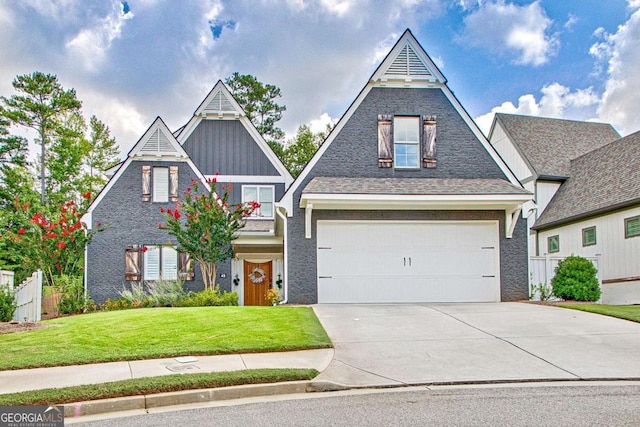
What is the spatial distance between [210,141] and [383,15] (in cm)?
900

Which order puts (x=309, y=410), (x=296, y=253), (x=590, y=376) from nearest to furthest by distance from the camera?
(x=309, y=410) < (x=590, y=376) < (x=296, y=253)

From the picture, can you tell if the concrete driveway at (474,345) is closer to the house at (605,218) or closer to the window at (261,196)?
the house at (605,218)

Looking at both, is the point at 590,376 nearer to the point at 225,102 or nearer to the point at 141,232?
the point at 141,232

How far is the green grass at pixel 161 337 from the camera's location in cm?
890

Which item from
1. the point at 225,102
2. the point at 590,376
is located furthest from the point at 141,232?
the point at 590,376

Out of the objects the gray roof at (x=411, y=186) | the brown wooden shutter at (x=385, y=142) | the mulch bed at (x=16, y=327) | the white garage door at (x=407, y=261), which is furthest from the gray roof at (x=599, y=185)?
the mulch bed at (x=16, y=327)

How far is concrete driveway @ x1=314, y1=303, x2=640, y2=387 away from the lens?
799cm

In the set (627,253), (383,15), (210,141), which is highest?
(383,15)

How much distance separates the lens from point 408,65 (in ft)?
56.0

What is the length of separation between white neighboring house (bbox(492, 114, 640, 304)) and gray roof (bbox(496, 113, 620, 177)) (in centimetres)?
9

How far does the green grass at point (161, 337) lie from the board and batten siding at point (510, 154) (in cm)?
1693

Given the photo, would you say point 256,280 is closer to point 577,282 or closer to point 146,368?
point 577,282

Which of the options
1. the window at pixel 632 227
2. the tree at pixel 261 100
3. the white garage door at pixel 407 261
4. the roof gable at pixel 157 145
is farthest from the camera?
the tree at pixel 261 100

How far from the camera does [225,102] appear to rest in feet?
79.3
